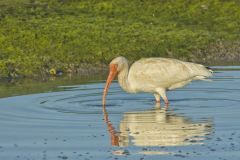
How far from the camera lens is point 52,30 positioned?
2688 centimetres

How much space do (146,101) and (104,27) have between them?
946 cm

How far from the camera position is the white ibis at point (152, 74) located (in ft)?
59.5

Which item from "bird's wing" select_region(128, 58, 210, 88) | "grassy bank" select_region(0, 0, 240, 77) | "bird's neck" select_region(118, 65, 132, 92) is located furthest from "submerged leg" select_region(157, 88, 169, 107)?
"grassy bank" select_region(0, 0, 240, 77)

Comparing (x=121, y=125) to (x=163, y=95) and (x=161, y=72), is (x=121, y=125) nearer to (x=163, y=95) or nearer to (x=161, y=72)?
(x=163, y=95)

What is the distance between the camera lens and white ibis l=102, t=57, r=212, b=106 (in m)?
18.1

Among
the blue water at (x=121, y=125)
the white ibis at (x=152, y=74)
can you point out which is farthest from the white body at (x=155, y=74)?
the blue water at (x=121, y=125)

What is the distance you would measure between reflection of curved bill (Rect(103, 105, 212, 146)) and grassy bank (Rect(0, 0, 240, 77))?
7058mm

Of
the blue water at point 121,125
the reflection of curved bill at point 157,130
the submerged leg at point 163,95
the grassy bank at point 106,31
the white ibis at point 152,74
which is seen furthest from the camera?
the grassy bank at point 106,31

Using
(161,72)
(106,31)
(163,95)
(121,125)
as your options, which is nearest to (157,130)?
(121,125)

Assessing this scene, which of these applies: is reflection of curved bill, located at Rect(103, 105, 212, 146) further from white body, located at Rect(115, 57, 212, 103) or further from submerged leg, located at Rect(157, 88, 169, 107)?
white body, located at Rect(115, 57, 212, 103)

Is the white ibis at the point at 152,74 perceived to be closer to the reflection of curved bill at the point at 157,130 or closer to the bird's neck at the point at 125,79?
the bird's neck at the point at 125,79

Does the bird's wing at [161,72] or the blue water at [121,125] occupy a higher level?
the bird's wing at [161,72]

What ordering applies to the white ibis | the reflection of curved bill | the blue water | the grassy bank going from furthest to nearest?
the grassy bank → the white ibis → the reflection of curved bill → the blue water

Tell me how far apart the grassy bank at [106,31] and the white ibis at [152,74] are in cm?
498
